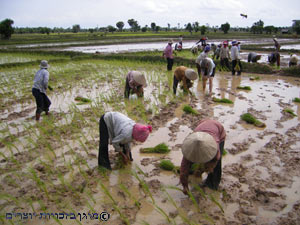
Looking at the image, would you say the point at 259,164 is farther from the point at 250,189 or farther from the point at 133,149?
the point at 133,149

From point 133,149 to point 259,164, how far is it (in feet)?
5.43

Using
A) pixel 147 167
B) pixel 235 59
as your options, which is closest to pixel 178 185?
pixel 147 167

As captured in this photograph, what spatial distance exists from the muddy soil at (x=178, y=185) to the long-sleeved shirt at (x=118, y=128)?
414 mm

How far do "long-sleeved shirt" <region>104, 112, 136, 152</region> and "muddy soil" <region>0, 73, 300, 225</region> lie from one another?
0.41 meters

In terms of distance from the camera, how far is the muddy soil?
2.35m

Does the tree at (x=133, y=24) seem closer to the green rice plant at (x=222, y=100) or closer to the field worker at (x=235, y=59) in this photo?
the field worker at (x=235, y=59)

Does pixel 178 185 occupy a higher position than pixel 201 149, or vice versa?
pixel 201 149

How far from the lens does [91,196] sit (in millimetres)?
2578

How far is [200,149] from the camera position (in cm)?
205

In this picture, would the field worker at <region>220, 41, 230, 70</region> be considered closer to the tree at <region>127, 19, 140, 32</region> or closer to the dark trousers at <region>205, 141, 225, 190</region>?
the dark trousers at <region>205, 141, 225, 190</region>

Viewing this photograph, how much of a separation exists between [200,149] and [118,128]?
103cm

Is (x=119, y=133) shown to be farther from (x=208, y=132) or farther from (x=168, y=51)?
(x=168, y=51)

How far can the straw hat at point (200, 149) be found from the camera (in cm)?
205

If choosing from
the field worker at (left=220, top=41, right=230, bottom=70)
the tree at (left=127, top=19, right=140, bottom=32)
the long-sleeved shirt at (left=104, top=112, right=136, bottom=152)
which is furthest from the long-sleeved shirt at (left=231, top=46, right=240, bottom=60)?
the tree at (left=127, top=19, right=140, bottom=32)
